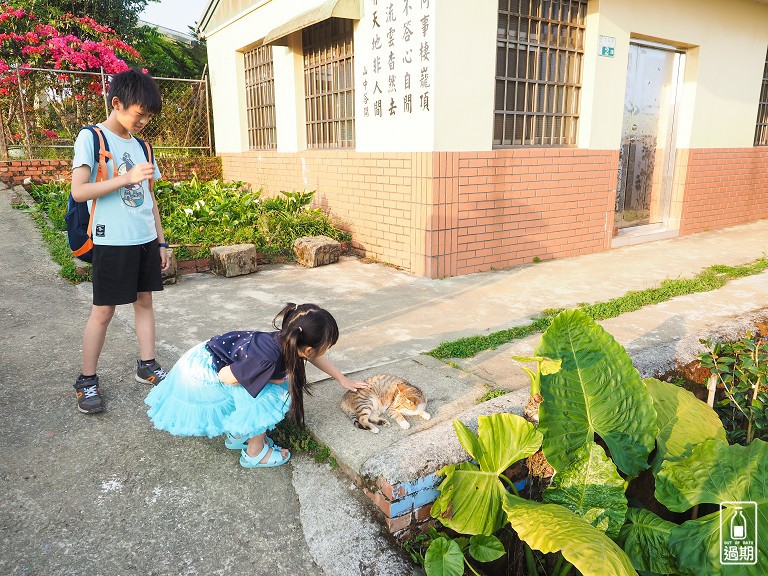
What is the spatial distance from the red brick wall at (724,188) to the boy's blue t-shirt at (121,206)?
7350mm

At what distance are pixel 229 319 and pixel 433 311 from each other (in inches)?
63.3

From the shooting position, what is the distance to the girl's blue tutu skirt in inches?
96.2

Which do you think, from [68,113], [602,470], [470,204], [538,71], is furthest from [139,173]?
[68,113]

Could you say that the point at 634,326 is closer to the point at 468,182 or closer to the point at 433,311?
the point at 433,311

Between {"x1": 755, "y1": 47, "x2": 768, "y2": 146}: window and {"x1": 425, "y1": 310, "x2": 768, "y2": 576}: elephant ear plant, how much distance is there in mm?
8261

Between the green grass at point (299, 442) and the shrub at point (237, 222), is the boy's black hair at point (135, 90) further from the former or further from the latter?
the shrub at point (237, 222)

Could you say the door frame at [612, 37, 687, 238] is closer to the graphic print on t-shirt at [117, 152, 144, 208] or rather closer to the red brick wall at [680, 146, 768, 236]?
the red brick wall at [680, 146, 768, 236]

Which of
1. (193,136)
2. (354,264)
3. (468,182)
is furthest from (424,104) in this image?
(193,136)

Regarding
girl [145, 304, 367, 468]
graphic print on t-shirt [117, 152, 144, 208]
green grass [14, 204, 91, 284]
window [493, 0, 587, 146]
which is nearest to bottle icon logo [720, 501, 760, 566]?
girl [145, 304, 367, 468]

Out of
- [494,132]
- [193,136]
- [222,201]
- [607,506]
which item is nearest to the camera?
[607,506]

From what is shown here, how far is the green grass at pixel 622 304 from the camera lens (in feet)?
11.9

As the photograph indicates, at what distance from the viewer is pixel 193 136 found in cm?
1084

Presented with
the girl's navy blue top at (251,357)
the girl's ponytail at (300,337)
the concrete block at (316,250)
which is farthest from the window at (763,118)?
the girl's navy blue top at (251,357)

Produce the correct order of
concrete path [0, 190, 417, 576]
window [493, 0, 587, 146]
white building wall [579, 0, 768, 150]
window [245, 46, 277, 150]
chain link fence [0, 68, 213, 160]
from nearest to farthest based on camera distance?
concrete path [0, 190, 417, 576] → window [493, 0, 587, 146] → white building wall [579, 0, 768, 150] → window [245, 46, 277, 150] → chain link fence [0, 68, 213, 160]
